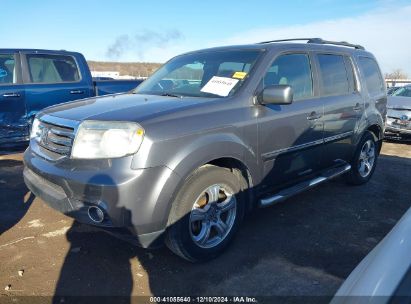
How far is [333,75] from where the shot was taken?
4.71 meters

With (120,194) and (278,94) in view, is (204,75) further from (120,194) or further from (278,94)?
(120,194)

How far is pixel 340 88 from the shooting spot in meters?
4.78

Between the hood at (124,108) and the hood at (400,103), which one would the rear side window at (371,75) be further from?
the hood at (400,103)

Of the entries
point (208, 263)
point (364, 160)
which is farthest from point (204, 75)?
point (364, 160)

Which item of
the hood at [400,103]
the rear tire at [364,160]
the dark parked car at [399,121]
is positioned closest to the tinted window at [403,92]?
the hood at [400,103]

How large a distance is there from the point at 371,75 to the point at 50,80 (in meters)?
5.45

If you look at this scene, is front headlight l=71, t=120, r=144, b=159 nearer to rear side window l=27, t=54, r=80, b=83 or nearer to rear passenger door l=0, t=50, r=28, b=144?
rear passenger door l=0, t=50, r=28, b=144

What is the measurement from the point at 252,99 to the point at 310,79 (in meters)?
1.13

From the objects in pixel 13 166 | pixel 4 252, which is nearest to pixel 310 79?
pixel 4 252

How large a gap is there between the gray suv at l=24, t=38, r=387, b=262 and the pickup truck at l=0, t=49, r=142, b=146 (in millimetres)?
2981

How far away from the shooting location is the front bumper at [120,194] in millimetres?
2682

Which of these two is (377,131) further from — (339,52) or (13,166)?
(13,166)

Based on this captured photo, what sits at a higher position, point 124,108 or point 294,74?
point 294,74

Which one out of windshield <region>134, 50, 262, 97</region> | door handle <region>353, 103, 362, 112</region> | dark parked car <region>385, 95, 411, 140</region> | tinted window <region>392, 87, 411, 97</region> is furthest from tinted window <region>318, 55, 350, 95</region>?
tinted window <region>392, 87, 411, 97</region>
